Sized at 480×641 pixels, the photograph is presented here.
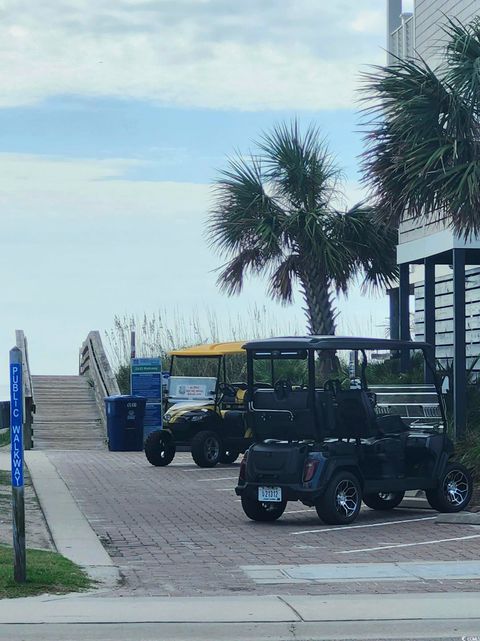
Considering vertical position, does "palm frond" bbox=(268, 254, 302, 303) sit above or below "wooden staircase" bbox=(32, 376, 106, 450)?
above

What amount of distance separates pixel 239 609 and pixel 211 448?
13425 millimetres

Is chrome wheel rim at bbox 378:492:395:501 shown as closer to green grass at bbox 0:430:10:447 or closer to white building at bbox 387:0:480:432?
white building at bbox 387:0:480:432

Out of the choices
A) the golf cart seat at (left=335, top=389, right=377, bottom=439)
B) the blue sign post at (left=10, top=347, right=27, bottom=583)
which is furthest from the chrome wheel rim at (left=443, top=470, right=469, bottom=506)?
the blue sign post at (left=10, top=347, right=27, bottom=583)

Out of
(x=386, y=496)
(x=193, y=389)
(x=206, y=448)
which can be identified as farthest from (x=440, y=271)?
(x=386, y=496)

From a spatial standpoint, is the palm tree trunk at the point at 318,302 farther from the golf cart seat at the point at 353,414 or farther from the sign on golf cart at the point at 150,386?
the golf cart seat at the point at 353,414

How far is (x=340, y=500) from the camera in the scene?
574 inches

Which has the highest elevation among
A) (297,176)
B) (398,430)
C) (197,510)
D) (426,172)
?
(297,176)

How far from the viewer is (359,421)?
15.0m

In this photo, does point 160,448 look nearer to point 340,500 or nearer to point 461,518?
point 340,500

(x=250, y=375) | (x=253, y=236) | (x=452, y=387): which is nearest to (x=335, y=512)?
(x=250, y=375)

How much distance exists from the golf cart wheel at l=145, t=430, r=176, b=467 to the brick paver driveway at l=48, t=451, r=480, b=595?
334 cm

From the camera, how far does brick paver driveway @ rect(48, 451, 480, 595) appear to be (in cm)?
1050

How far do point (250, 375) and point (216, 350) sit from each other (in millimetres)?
7639

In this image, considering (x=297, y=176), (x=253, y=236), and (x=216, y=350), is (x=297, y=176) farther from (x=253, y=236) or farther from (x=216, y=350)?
(x=216, y=350)
